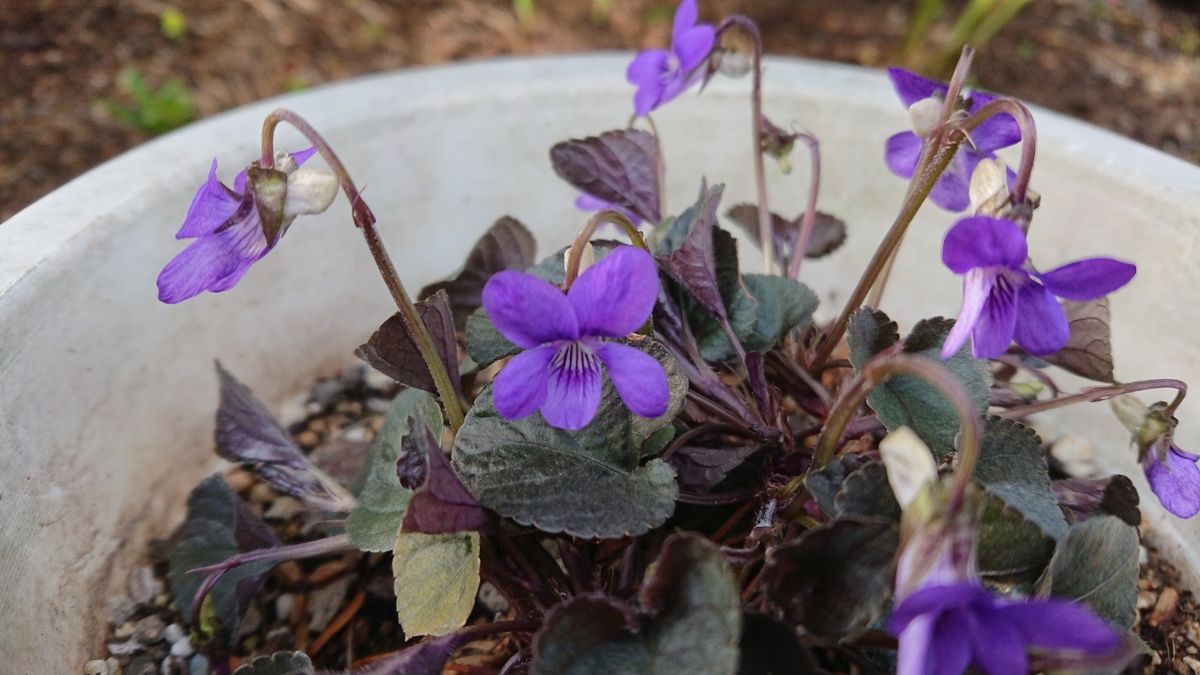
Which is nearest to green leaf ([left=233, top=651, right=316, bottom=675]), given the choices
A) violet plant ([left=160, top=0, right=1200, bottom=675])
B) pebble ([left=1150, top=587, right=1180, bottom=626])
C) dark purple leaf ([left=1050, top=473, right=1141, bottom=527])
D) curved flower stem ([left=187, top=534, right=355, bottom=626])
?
violet plant ([left=160, top=0, right=1200, bottom=675])

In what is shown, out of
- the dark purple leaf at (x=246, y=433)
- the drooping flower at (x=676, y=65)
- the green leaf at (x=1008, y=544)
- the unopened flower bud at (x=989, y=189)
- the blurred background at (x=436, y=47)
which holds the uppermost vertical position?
the blurred background at (x=436, y=47)

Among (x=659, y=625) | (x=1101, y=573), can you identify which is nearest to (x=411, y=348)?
(x=659, y=625)

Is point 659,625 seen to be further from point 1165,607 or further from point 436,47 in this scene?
point 436,47

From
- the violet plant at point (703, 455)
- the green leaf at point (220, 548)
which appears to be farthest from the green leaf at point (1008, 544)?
the green leaf at point (220, 548)

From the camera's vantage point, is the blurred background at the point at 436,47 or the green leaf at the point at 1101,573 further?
the blurred background at the point at 436,47

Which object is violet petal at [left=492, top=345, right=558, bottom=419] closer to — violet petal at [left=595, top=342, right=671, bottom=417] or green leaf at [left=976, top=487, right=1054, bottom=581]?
violet petal at [left=595, top=342, right=671, bottom=417]

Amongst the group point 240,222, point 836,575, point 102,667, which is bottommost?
point 102,667

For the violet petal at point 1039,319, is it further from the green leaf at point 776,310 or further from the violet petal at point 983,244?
the green leaf at point 776,310
